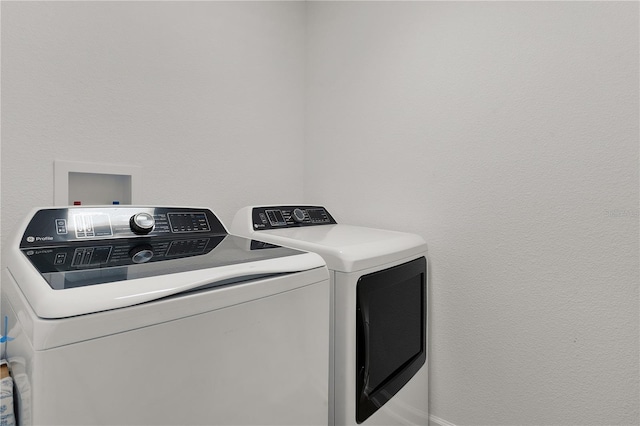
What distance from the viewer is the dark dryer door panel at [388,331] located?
3.20 ft

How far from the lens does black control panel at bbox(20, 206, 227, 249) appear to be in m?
0.89

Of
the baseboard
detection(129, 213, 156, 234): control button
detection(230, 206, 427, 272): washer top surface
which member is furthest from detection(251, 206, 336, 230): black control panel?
the baseboard

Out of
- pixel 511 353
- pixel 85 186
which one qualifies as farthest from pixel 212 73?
pixel 511 353

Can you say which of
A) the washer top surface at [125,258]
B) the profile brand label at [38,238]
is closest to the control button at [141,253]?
the washer top surface at [125,258]

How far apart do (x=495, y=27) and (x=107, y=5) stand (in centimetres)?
136

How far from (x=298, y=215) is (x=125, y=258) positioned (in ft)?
2.75

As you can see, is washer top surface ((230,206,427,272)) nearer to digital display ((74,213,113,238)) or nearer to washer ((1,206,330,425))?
washer ((1,206,330,425))

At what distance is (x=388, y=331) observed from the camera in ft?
3.62

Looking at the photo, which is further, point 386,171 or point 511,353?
point 386,171

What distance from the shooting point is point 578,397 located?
1069 millimetres

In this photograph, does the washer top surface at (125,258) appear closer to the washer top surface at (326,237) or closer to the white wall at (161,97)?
the washer top surface at (326,237)

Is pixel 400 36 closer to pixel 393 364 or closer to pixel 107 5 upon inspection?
pixel 107 5

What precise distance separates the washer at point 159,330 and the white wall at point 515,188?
71 cm

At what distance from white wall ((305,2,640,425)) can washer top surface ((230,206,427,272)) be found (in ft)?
0.68
